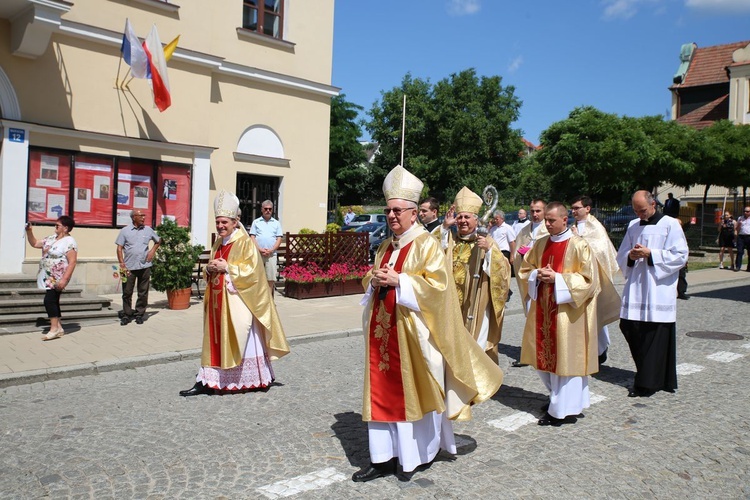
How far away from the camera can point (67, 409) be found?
5.85m

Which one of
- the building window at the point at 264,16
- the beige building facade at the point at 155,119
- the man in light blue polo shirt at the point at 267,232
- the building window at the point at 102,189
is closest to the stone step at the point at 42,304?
the beige building facade at the point at 155,119

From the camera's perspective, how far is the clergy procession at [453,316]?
4.32m

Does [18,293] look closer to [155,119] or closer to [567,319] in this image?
[155,119]

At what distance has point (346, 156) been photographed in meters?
41.9

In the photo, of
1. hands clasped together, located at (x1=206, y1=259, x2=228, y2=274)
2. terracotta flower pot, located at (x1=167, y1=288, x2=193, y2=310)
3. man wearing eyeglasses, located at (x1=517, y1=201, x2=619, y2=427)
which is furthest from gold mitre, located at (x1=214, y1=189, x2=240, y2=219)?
terracotta flower pot, located at (x1=167, y1=288, x2=193, y2=310)

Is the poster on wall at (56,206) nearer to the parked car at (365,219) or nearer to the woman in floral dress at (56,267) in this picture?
the woman in floral dress at (56,267)

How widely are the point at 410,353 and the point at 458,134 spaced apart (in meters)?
43.7

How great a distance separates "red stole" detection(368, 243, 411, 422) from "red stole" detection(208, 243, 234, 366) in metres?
2.48

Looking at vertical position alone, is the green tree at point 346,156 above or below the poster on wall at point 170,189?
above

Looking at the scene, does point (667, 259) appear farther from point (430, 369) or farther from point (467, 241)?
point (430, 369)

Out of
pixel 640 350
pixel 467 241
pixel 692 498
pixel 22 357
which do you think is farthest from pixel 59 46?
pixel 692 498

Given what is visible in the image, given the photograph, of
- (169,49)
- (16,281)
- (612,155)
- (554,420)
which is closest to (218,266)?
(554,420)

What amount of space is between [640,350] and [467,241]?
7.06 ft

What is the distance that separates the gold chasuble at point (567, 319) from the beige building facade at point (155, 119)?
9342 millimetres
